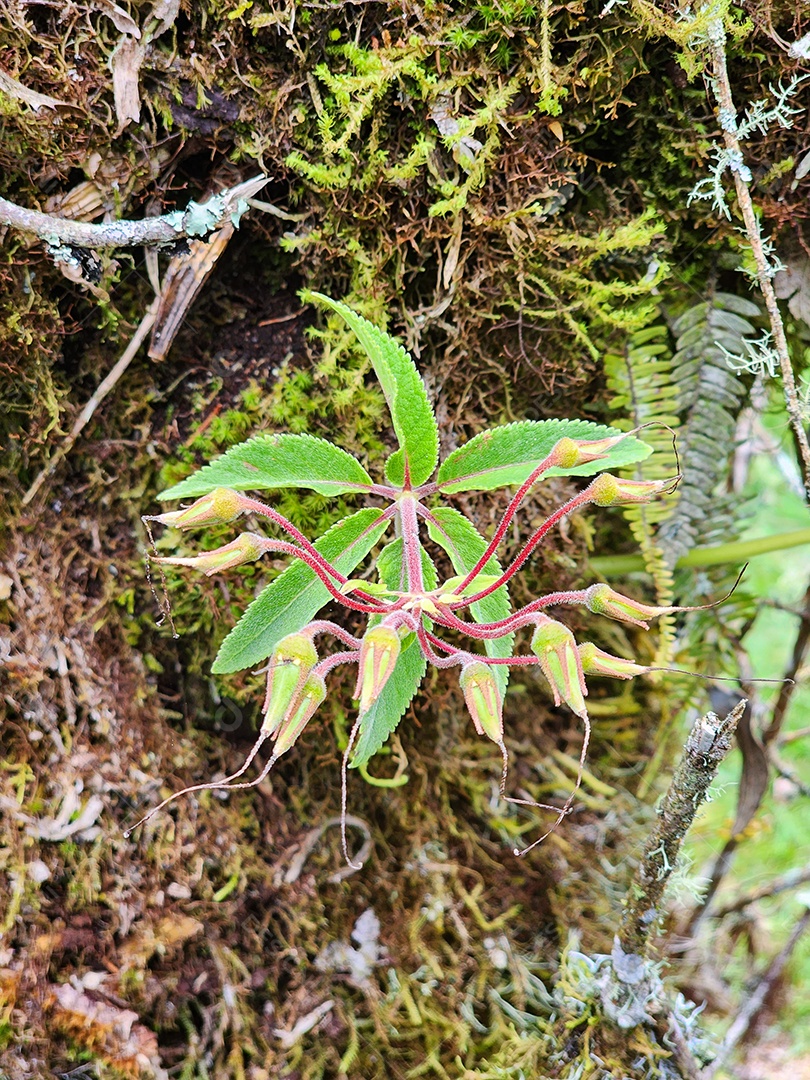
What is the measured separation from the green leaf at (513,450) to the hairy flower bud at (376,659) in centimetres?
43

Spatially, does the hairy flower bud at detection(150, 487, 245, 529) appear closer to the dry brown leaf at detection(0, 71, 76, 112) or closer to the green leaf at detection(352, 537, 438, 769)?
the green leaf at detection(352, 537, 438, 769)

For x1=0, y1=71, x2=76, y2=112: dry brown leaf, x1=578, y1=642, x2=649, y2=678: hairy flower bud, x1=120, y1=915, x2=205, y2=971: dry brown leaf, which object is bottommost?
x1=120, y1=915, x2=205, y2=971: dry brown leaf

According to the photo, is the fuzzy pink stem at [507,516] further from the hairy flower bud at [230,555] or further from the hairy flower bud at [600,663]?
the hairy flower bud at [230,555]

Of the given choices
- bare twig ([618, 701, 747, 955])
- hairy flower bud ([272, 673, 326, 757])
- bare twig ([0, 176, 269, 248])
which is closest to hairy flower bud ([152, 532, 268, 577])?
hairy flower bud ([272, 673, 326, 757])

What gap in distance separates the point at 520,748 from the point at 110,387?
50.3 inches

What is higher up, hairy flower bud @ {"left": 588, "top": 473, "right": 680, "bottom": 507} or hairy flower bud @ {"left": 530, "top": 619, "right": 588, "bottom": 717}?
hairy flower bud @ {"left": 588, "top": 473, "right": 680, "bottom": 507}

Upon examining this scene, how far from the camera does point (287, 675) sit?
1.22m

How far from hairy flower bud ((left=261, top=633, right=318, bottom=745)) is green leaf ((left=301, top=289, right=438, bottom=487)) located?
432 mm

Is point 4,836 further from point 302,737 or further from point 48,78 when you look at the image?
point 48,78

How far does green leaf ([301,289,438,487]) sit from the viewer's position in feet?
4.64

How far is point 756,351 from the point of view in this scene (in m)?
1.75

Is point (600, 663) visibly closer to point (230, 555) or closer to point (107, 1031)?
point (230, 555)

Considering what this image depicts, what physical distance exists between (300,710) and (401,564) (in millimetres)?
373

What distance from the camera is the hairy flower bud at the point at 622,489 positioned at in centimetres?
130
